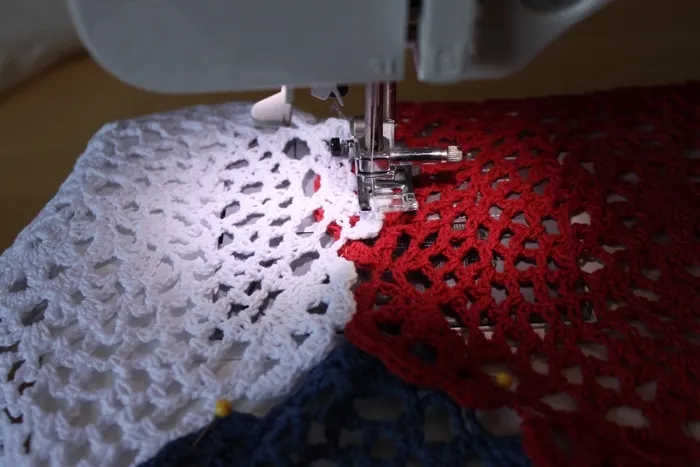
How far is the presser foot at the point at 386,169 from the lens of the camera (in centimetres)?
68

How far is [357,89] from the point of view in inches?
39.2

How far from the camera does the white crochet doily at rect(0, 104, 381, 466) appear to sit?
544mm

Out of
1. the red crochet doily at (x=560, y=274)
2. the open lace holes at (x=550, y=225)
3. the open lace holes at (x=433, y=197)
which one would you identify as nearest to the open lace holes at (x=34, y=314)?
the red crochet doily at (x=560, y=274)

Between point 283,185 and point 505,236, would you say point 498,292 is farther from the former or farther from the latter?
point 283,185

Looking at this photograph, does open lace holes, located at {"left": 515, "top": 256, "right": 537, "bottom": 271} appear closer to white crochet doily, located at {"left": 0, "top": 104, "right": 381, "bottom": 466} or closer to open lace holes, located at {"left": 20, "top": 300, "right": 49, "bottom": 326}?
white crochet doily, located at {"left": 0, "top": 104, "right": 381, "bottom": 466}

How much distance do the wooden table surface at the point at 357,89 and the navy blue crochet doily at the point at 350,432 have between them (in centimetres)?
51

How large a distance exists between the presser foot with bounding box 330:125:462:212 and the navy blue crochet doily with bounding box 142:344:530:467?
20 cm

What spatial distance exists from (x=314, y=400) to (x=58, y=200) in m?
0.40

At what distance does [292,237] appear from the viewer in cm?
67

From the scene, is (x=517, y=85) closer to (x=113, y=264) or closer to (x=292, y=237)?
(x=292, y=237)

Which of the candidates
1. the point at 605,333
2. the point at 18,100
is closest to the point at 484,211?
the point at 605,333

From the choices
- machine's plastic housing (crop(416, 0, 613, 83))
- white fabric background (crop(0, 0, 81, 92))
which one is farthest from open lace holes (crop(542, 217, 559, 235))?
white fabric background (crop(0, 0, 81, 92))

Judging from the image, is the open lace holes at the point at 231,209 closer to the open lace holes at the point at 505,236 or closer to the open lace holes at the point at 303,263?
the open lace holes at the point at 303,263

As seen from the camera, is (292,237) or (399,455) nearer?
(399,455)
